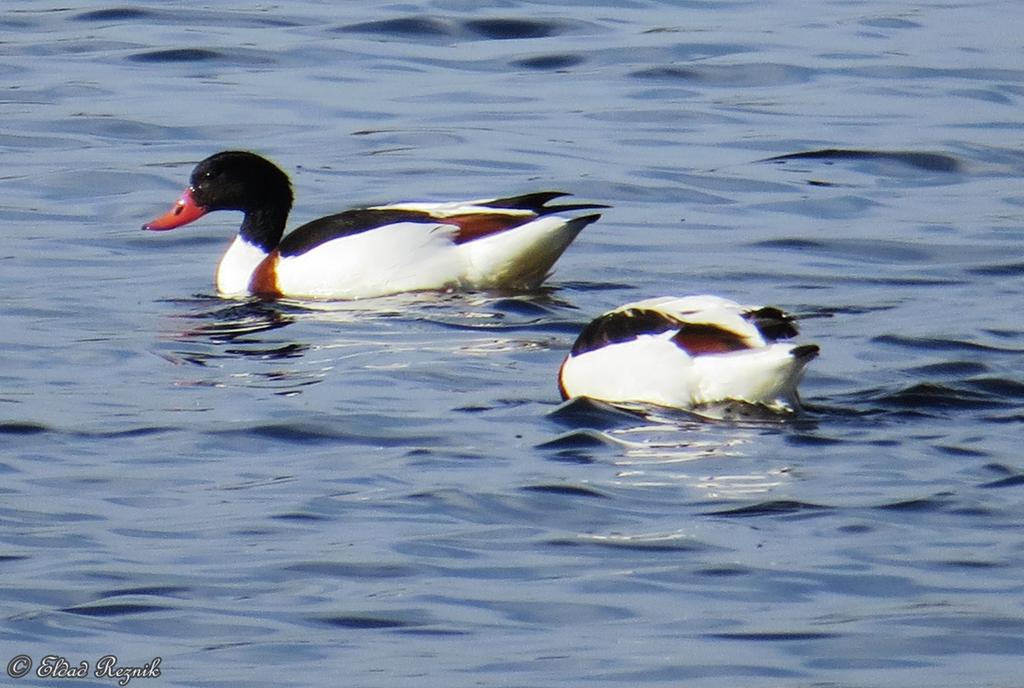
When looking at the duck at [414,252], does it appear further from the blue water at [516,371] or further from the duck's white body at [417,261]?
the blue water at [516,371]

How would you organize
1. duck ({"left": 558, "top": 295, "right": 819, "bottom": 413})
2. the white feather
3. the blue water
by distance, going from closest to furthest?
1. the blue water
2. duck ({"left": 558, "top": 295, "right": 819, "bottom": 413})
3. the white feather

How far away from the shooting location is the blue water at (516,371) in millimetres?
6289

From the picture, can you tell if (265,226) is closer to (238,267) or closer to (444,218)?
(238,267)

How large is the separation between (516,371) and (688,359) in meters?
1.05

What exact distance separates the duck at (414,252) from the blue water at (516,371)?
19cm

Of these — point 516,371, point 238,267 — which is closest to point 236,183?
point 238,267

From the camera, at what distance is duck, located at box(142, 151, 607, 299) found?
1161cm

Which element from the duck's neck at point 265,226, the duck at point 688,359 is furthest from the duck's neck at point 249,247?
the duck at point 688,359

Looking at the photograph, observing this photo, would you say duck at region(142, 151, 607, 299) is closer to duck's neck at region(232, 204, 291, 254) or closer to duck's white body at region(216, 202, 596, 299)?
duck's white body at region(216, 202, 596, 299)

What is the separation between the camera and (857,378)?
920 cm

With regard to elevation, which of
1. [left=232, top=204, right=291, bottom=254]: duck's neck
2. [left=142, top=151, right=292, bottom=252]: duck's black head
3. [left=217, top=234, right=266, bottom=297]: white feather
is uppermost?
[left=142, top=151, right=292, bottom=252]: duck's black head

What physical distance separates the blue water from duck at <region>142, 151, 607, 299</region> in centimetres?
19

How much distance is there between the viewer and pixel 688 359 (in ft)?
28.6

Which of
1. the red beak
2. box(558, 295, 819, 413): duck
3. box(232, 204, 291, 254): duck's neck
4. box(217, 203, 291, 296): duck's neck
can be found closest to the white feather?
box(217, 203, 291, 296): duck's neck
